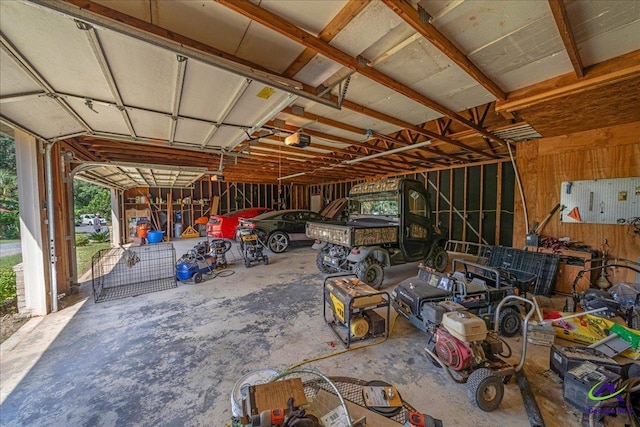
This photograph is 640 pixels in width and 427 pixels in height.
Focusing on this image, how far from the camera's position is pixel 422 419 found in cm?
160

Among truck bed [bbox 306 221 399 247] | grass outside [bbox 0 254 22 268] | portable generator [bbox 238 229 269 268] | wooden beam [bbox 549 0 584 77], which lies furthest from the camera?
grass outside [bbox 0 254 22 268]

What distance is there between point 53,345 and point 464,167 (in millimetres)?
9818

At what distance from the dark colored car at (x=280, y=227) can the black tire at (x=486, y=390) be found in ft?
20.0

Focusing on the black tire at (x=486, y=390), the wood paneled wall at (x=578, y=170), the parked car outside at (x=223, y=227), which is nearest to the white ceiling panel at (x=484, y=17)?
the black tire at (x=486, y=390)

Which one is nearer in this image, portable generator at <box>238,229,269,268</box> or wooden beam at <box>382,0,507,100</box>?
wooden beam at <box>382,0,507,100</box>

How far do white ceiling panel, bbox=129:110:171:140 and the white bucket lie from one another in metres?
2.99

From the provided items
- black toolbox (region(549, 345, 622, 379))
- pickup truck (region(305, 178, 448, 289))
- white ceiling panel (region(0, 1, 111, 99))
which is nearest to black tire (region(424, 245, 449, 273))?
pickup truck (region(305, 178, 448, 289))

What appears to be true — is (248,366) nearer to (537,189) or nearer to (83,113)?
(83,113)

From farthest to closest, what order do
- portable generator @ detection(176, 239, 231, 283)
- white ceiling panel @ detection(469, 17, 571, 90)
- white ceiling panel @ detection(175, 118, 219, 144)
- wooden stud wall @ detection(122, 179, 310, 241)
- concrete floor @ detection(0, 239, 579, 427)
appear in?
wooden stud wall @ detection(122, 179, 310, 241), portable generator @ detection(176, 239, 231, 283), white ceiling panel @ detection(175, 118, 219, 144), white ceiling panel @ detection(469, 17, 571, 90), concrete floor @ detection(0, 239, 579, 427)

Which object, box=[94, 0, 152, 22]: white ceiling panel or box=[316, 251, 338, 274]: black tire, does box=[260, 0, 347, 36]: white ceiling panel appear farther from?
box=[316, 251, 338, 274]: black tire

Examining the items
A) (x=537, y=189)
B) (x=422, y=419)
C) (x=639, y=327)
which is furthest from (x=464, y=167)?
(x=422, y=419)

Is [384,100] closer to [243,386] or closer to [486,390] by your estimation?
[486,390]

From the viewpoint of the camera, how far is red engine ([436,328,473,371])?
6.31ft

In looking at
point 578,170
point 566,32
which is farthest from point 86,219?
point 578,170
